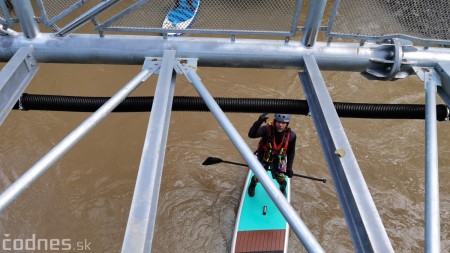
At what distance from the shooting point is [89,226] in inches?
269

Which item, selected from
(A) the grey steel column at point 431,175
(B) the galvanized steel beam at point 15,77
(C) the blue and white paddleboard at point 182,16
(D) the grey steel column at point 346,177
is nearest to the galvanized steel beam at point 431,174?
(A) the grey steel column at point 431,175

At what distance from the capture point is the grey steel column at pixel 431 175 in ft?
7.38

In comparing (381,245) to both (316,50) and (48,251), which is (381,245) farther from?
(48,251)

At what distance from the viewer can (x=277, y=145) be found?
239 inches

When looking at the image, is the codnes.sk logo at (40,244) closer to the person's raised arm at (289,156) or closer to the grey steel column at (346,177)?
the person's raised arm at (289,156)

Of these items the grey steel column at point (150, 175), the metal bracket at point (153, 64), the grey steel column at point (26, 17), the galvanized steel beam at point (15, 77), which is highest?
the grey steel column at point (26, 17)

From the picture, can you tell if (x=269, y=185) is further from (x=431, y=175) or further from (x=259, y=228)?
(x=259, y=228)

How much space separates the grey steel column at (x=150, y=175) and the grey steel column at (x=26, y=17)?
1037 millimetres

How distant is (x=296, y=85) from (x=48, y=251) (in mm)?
6245

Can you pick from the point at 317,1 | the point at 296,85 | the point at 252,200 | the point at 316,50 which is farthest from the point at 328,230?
the point at 317,1

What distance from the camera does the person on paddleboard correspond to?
5.82 meters

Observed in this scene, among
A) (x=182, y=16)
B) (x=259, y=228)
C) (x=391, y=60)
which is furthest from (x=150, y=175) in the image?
(x=259, y=228)

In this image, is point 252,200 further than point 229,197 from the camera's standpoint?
No

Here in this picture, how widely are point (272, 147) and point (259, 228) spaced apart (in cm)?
131
